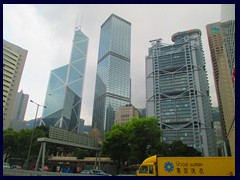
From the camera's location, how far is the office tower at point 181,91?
395ft

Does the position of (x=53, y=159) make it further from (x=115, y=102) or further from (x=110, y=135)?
(x=115, y=102)

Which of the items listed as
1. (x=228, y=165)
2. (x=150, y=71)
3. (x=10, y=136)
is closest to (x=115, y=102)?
(x=150, y=71)

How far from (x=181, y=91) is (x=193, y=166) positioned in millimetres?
123773

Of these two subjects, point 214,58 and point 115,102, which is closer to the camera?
point 214,58

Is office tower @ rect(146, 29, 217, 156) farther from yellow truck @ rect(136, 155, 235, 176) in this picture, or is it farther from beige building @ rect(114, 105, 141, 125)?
yellow truck @ rect(136, 155, 235, 176)

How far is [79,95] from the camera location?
16688 cm

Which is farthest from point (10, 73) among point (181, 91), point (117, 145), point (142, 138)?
point (181, 91)

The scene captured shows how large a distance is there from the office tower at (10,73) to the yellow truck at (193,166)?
8039cm

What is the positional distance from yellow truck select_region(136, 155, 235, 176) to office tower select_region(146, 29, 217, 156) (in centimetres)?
10674

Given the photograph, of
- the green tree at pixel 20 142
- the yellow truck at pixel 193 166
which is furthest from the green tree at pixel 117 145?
the yellow truck at pixel 193 166

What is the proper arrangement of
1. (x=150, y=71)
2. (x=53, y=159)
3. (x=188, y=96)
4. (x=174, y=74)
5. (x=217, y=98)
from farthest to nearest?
1. (x=217, y=98)
2. (x=150, y=71)
3. (x=174, y=74)
4. (x=188, y=96)
5. (x=53, y=159)

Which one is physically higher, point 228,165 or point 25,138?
point 25,138

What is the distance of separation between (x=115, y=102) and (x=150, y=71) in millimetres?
45513

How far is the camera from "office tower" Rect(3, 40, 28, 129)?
275 feet
